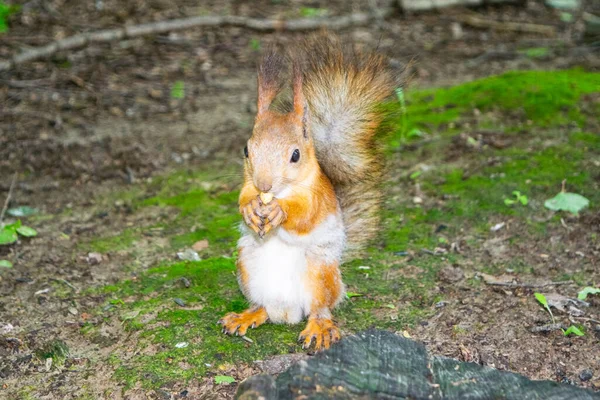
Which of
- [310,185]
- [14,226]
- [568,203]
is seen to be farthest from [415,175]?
[14,226]

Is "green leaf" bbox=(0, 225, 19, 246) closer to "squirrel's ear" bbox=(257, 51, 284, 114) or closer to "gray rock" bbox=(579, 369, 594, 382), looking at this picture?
"squirrel's ear" bbox=(257, 51, 284, 114)

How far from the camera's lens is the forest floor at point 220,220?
248 cm

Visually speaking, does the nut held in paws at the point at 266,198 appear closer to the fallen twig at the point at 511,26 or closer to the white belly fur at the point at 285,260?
the white belly fur at the point at 285,260

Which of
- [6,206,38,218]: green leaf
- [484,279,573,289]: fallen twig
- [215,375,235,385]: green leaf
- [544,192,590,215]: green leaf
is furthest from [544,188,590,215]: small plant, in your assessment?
[6,206,38,218]: green leaf

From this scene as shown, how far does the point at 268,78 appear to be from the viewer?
2471 millimetres

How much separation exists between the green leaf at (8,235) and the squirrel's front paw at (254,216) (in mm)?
1444

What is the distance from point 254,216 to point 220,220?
124 centimetres

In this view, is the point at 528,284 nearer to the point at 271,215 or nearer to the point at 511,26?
the point at 271,215

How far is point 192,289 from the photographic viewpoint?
290 centimetres

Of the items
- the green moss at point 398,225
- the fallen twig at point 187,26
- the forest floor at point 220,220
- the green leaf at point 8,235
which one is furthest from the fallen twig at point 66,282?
the fallen twig at point 187,26

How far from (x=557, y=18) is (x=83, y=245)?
18.5 ft

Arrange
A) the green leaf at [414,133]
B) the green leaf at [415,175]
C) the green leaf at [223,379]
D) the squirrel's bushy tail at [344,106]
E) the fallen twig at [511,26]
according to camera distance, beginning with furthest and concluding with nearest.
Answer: the fallen twig at [511,26], the green leaf at [414,133], the green leaf at [415,175], the squirrel's bushy tail at [344,106], the green leaf at [223,379]

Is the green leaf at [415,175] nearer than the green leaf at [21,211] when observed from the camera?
No

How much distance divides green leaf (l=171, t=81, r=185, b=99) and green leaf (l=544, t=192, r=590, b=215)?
3143 mm
